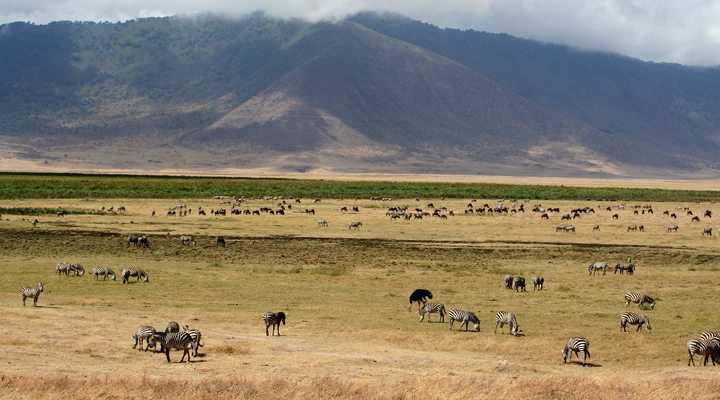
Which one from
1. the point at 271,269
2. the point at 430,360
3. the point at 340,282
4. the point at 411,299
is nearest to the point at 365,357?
the point at 430,360

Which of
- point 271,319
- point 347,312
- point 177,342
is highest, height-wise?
point 271,319

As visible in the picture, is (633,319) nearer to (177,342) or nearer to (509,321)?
(509,321)

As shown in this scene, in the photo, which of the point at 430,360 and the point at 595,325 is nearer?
the point at 430,360

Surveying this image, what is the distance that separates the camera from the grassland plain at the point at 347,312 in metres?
16.1

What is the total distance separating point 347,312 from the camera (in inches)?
998

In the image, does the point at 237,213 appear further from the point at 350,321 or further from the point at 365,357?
the point at 365,357

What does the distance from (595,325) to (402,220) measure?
37686mm

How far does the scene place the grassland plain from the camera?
16078 millimetres

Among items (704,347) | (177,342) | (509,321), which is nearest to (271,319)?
(177,342)

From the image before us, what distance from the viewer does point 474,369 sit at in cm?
1850

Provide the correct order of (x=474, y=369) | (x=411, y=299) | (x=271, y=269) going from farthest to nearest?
(x=271, y=269) → (x=411, y=299) → (x=474, y=369)

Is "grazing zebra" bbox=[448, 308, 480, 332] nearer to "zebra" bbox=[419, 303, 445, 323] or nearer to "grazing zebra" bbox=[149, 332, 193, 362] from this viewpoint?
"zebra" bbox=[419, 303, 445, 323]

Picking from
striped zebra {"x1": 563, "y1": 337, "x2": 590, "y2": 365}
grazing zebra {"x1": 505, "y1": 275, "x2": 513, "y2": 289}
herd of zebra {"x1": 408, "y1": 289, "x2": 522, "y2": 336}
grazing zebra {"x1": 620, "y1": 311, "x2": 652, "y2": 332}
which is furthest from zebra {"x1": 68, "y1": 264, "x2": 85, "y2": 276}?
striped zebra {"x1": 563, "y1": 337, "x2": 590, "y2": 365}

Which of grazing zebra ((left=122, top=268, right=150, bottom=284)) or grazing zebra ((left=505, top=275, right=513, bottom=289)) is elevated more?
grazing zebra ((left=505, top=275, right=513, bottom=289))
